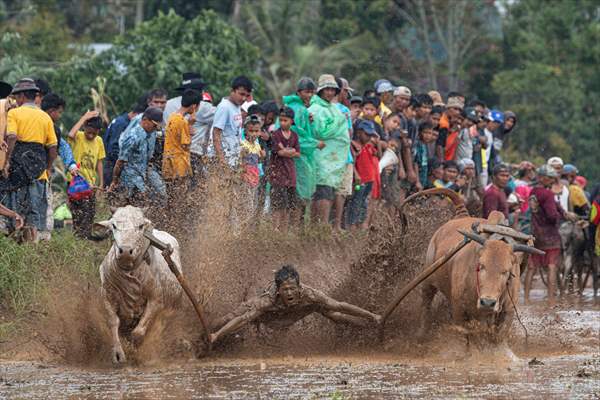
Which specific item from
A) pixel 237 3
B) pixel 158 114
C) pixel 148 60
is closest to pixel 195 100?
pixel 158 114

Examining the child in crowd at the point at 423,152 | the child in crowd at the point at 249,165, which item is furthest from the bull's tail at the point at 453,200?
the child in crowd at the point at 423,152

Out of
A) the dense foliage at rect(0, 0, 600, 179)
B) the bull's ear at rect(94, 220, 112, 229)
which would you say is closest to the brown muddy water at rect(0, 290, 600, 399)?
the bull's ear at rect(94, 220, 112, 229)

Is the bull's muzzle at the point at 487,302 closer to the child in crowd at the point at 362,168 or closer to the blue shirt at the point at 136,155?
the blue shirt at the point at 136,155

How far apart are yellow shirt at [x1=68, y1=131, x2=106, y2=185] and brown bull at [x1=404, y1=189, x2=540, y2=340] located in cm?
502

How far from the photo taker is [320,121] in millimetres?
17031

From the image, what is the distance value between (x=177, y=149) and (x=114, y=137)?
148cm

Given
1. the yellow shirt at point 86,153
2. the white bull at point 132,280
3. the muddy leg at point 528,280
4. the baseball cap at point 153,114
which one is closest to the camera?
the white bull at point 132,280

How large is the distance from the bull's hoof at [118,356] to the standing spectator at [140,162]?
142 inches

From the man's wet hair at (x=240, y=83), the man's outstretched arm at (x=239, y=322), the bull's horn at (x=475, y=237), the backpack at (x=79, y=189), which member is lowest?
the man's outstretched arm at (x=239, y=322)

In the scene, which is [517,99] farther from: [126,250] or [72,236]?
[126,250]

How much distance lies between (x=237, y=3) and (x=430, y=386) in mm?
32823

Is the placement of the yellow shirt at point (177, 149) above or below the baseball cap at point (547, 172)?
below

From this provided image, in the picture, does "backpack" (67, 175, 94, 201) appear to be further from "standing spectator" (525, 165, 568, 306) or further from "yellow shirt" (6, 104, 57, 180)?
"standing spectator" (525, 165, 568, 306)

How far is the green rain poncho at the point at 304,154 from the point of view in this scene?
16.8 meters
